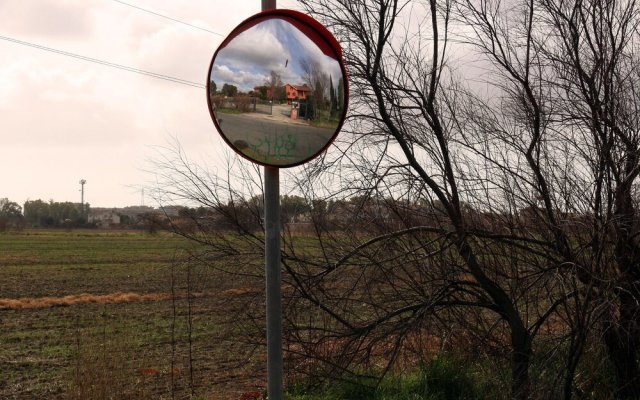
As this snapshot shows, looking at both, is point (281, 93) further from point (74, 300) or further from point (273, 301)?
point (74, 300)

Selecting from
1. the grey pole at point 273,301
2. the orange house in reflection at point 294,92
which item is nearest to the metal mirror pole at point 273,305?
the grey pole at point 273,301

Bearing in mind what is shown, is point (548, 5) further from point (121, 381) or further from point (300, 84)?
point (121, 381)

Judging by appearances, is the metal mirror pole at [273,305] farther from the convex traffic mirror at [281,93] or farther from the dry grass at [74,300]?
the dry grass at [74,300]

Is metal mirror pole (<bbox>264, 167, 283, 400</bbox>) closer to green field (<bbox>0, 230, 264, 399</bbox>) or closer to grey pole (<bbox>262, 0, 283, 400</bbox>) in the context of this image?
grey pole (<bbox>262, 0, 283, 400</bbox>)

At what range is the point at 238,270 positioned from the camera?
25.3ft

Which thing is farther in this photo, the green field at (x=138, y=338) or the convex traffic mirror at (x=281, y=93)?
the green field at (x=138, y=338)

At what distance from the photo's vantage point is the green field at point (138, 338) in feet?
25.6

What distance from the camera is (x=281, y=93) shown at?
3.07 metres

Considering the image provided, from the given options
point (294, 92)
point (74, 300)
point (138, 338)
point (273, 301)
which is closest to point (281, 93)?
point (294, 92)

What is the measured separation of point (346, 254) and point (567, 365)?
2448 millimetres

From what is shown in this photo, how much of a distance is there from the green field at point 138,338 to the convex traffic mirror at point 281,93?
189 inches

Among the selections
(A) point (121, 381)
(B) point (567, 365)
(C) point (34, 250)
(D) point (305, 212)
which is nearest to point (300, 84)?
(B) point (567, 365)

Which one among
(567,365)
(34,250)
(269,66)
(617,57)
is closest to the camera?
(269,66)

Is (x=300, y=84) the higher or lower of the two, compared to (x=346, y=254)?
higher
